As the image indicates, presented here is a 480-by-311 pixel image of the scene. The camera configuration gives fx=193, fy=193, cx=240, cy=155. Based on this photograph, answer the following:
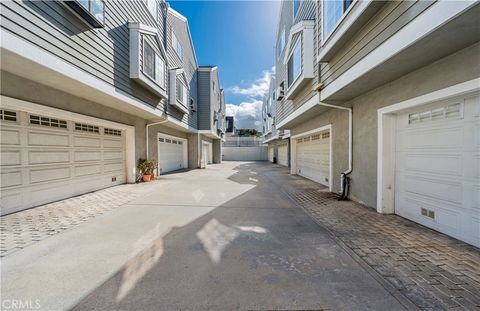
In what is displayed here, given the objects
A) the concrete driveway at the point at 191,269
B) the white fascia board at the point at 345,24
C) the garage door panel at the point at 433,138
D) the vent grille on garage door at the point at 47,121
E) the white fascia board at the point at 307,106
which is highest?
the white fascia board at the point at 345,24

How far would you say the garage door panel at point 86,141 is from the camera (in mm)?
5536

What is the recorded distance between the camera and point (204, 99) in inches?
593

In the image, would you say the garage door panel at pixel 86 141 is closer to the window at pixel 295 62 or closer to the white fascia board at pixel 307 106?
the white fascia board at pixel 307 106

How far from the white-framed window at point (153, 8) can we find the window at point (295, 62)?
603 centimetres

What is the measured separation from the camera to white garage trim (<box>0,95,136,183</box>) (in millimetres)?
3891

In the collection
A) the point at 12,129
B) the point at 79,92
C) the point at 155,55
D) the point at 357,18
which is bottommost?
the point at 12,129

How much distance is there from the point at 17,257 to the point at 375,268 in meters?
4.59

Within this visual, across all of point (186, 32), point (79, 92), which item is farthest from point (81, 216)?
point (186, 32)

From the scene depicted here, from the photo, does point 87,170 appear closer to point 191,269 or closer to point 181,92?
point 191,269

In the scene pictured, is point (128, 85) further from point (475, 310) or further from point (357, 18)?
point (475, 310)

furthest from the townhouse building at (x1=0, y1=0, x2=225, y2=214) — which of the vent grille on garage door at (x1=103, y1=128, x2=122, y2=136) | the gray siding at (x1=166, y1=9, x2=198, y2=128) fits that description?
the gray siding at (x1=166, y1=9, x2=198, y2=128)

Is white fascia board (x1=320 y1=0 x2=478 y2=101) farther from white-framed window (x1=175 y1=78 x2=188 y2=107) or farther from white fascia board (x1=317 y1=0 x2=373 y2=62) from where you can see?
white-framed window (x1=175 y1=78 x2=188 y2=107)

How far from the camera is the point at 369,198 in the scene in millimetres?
4738

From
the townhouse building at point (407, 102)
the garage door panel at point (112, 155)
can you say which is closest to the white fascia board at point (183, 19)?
the garage door panel at point (112, 155)
